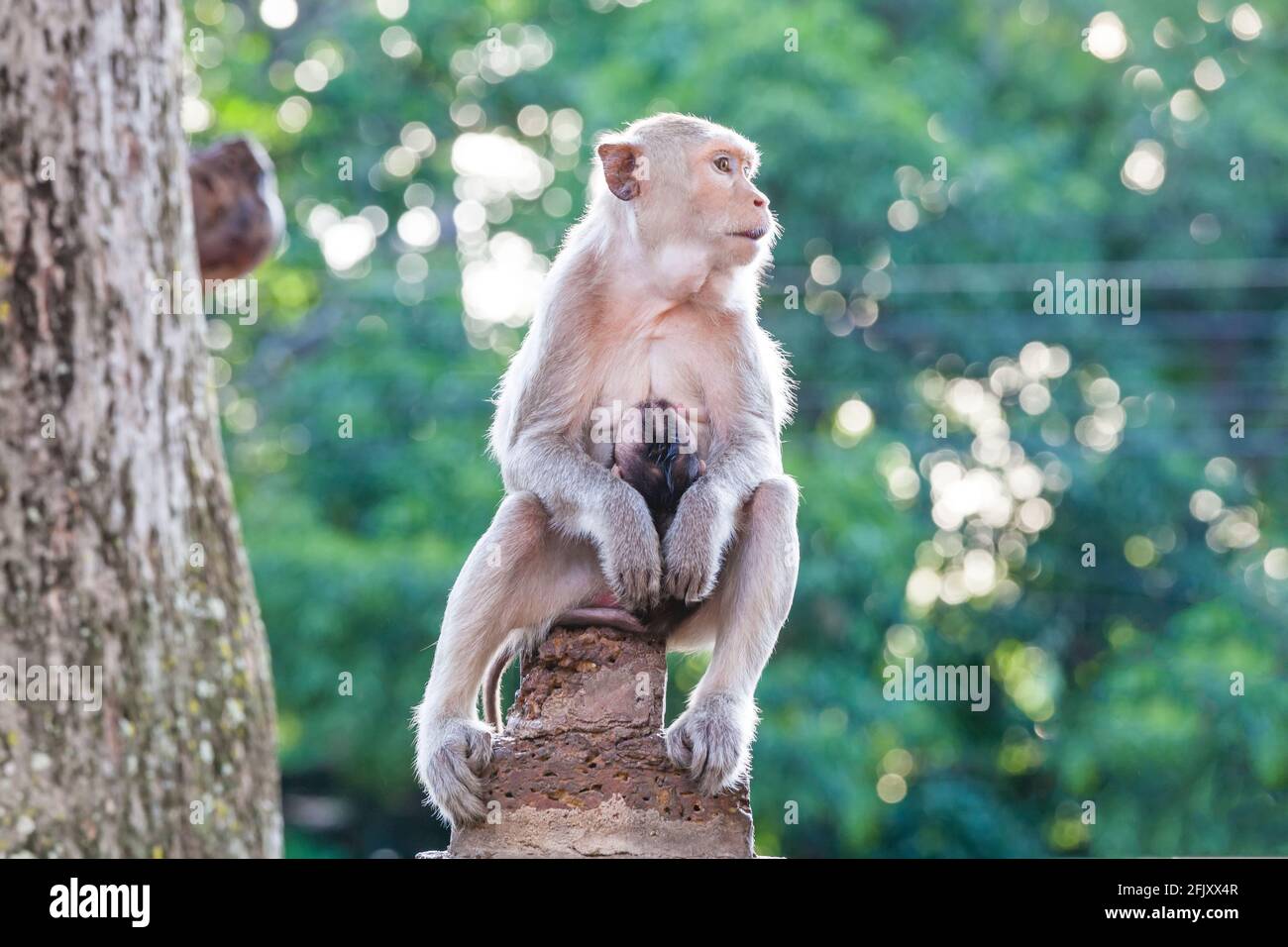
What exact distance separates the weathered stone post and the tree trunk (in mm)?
1831

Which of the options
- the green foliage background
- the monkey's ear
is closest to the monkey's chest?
the monkey's ear

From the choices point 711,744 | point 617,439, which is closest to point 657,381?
point 617,439

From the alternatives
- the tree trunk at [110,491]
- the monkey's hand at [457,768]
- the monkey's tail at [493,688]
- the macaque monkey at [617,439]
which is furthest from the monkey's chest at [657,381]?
the tree trunk at [110,491]

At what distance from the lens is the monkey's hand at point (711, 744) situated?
5.86m

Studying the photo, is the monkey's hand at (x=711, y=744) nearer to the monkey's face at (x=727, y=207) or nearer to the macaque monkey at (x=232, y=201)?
the monkey's face at (x=727, y=207)

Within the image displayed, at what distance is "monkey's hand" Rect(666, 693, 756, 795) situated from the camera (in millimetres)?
5863

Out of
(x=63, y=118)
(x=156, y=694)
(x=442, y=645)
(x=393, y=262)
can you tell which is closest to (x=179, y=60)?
(x=63, y=118)

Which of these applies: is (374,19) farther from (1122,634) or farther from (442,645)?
(442,645)

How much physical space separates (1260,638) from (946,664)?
282 cm

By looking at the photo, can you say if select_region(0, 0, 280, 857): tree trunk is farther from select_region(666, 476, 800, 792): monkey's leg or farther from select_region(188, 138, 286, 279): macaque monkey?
select_region(666, 476, 800, 792): monkey's leg

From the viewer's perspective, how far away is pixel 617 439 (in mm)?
6449

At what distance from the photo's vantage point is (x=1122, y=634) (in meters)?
17.4

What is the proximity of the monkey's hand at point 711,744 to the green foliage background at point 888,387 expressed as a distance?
9033 mm
